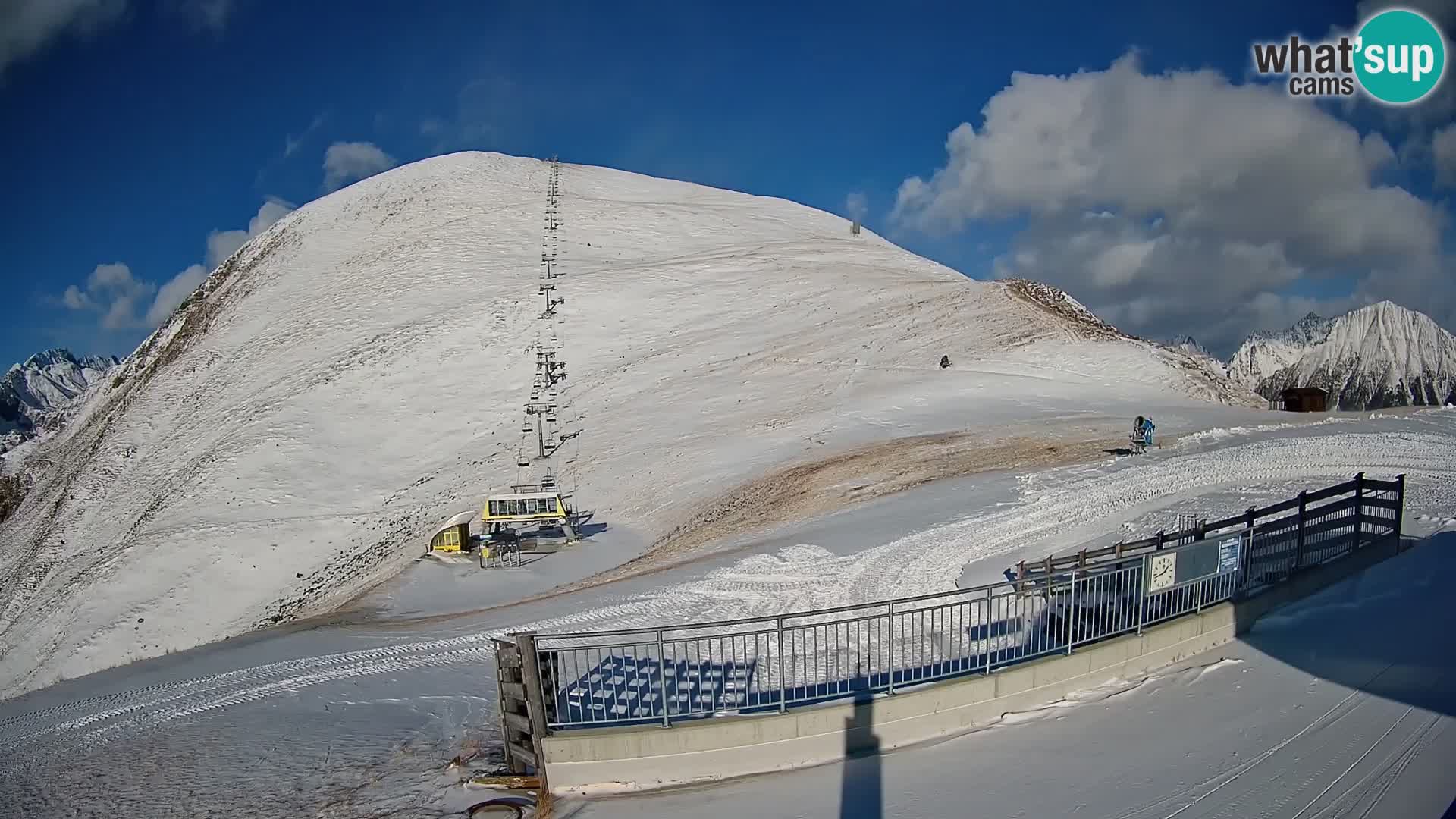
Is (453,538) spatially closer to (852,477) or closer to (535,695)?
(852,477)

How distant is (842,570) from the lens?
1814 centimetres

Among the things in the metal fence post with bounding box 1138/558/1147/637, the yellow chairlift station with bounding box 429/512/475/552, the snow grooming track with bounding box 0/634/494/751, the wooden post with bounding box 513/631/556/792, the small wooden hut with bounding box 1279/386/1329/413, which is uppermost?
the small wooden hut with bounding box 1279/386/1329/413

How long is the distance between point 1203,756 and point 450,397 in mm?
40756

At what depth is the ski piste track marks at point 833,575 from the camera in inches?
576

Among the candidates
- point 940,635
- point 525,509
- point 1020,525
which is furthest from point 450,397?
point 940,635

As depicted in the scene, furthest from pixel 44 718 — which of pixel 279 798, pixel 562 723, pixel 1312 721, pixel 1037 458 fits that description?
pixel 1037 458

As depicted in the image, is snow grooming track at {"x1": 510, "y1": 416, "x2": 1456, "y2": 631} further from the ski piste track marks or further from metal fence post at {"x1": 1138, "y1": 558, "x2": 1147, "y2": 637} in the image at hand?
metal fence post at {"x1": 1138, "y1": 558, "x2": 1147, "y2": 637}

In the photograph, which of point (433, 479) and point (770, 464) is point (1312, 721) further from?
point (433, 479)

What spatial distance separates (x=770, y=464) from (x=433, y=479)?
15650 millimetres

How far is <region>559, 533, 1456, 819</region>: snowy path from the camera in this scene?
7273 mm

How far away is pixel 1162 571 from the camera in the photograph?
1046 cm

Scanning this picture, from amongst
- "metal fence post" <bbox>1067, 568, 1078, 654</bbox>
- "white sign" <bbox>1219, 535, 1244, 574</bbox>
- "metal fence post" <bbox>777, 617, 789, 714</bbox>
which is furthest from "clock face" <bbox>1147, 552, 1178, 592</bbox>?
"metal fence post" <bbox>777, 617, 789, 714</bbox>

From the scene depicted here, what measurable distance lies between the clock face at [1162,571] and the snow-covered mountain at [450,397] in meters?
16.3

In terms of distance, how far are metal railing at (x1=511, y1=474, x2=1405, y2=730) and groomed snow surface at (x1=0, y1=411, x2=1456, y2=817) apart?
735mm
